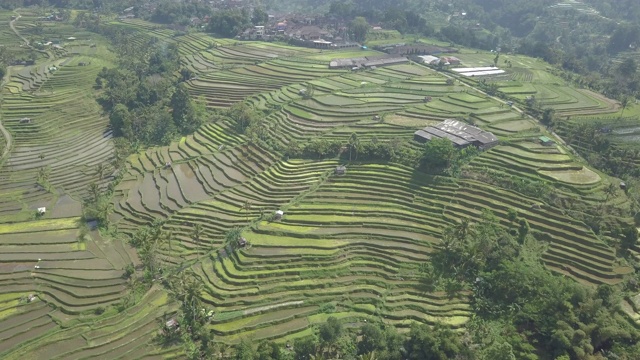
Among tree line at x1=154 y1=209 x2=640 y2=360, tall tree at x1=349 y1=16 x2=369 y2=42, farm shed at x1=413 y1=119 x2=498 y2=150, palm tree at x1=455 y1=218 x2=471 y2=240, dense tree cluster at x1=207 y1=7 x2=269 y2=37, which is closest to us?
tree line at x1=154 y1=209 x2=640 y2=360

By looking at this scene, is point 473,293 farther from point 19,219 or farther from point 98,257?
point 19,219

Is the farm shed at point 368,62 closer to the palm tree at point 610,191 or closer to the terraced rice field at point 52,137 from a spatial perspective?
the terraced rice field at point 52,137

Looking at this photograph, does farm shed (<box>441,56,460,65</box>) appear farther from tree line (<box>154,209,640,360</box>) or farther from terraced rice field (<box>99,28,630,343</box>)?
tree line (<box>154,209,640,360</box>)

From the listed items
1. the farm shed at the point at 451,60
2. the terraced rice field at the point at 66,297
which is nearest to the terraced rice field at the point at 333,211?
the terraced rice field at the point at 66,297

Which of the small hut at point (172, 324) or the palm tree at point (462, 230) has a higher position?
the palm tree at point (462, 230)

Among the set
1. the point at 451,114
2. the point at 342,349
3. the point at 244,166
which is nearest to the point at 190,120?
the point at 244,166

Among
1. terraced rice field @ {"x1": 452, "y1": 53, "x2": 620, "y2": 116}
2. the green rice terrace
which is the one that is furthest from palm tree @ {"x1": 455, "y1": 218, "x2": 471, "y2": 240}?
terraced rice field @ {"x1": 452, "y1": 53, "x2": 620, "y2": 116}

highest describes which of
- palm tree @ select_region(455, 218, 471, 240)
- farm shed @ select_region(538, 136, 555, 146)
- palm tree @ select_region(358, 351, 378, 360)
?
farm shed @ select_region(538, 136, 555, 146)
